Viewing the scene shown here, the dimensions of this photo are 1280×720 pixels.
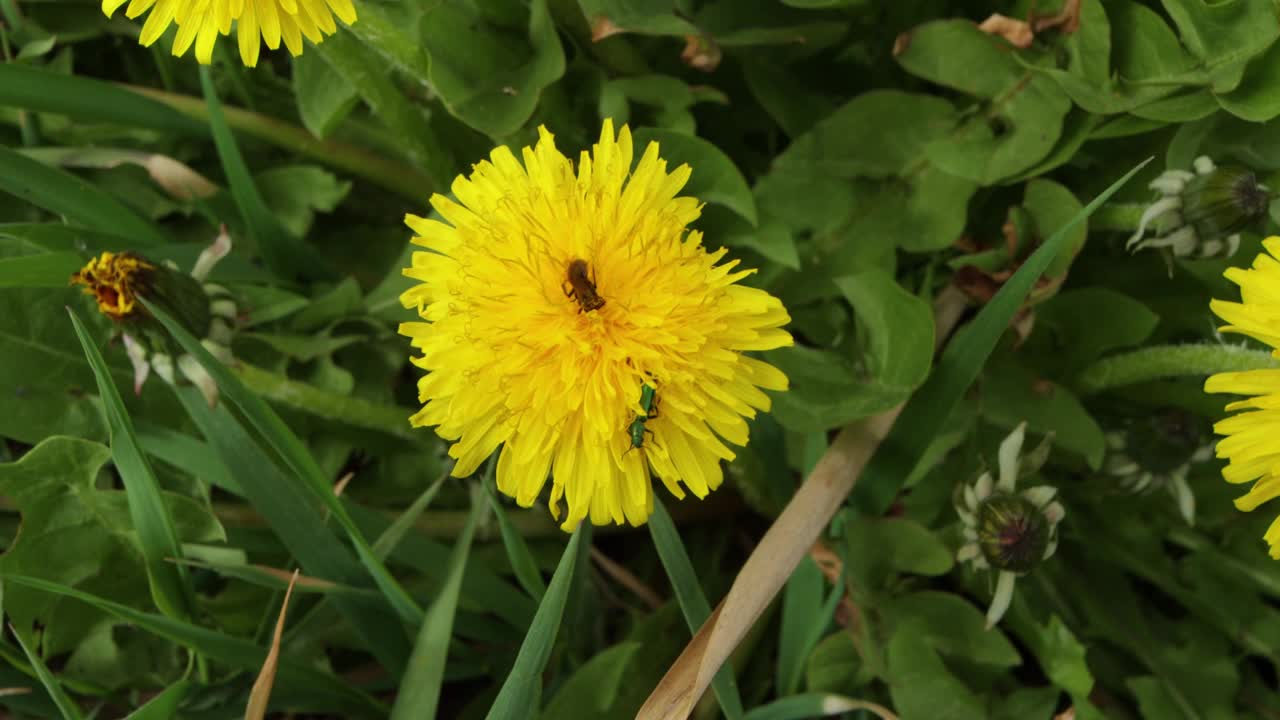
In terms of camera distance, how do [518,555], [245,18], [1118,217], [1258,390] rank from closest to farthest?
[1258,390] → [245,18] → [518,555] → [1118,217]

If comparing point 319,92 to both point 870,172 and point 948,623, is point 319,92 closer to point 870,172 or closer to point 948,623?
point 870,172

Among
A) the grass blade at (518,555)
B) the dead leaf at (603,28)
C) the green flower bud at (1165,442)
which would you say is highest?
the dead leaf at (603,28)

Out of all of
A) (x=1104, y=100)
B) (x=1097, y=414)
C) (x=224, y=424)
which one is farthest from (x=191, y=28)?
(x=1097, y=414)

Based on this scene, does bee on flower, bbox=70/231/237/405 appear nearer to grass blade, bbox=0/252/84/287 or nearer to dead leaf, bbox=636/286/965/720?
grass blade, bbox=0/252/84/287

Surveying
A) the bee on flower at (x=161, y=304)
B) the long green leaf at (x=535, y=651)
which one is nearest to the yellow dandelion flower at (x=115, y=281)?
the bee on flower at (x=161, y=304)

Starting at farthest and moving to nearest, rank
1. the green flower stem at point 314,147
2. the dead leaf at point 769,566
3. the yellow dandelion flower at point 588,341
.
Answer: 1. the green flower stem at point 314,147
2. the dead leaf at point 769,566
3. the yellow dandelion flower at point 588,341

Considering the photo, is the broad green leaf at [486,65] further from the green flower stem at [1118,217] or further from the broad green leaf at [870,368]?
the green flower stem at [1118,217]

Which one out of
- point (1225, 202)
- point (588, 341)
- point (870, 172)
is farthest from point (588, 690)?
→ point (1225, 202)
